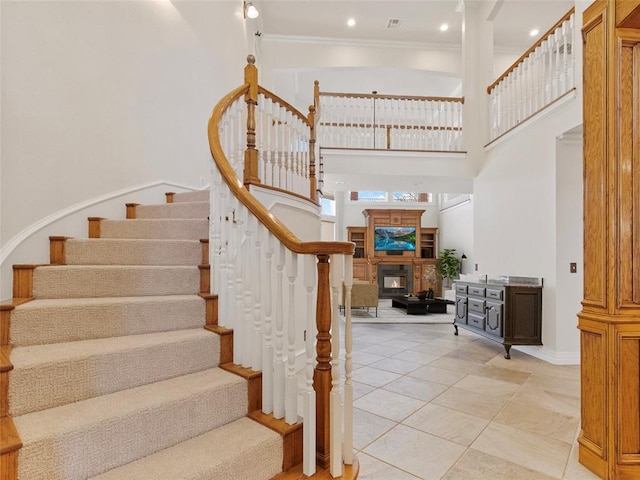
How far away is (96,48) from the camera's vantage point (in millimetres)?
2795

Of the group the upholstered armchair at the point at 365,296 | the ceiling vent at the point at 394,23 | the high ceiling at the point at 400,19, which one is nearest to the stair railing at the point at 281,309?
the upholstered armchair at the point at 365,296

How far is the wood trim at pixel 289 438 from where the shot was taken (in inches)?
60.6

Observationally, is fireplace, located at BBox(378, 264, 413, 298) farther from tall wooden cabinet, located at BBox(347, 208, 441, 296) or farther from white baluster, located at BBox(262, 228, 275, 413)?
white baluster, located at BBox(262, 228, 275, 413)

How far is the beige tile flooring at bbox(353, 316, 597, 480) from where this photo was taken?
187 cm

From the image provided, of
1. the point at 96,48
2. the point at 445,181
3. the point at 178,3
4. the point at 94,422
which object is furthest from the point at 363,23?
the point at 94,422

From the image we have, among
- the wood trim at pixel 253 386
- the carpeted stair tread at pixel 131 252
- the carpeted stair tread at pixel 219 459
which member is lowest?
the carpeted stair tread at pixel 219 459

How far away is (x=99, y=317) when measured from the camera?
1.79 m

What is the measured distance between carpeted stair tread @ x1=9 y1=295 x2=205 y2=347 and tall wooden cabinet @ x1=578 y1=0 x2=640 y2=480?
7.50 ft

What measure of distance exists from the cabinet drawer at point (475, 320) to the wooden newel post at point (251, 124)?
342cm

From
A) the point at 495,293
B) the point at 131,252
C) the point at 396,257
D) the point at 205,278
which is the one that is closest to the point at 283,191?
the point at 205,278

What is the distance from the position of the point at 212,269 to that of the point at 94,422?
40.9 inches

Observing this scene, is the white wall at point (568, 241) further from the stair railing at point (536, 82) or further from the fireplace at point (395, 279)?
the fireplace at point (395, 279)

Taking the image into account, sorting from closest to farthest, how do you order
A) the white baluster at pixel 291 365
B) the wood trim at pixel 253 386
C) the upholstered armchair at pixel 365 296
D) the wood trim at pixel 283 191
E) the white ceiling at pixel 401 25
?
the white baluster at pixel 291 365 → the wood trim at pixel 253 386 → the wood trim at pixel 283 191 → the white ceiling at pixel 401 25 → the upholstered armchair at pixel 365 296

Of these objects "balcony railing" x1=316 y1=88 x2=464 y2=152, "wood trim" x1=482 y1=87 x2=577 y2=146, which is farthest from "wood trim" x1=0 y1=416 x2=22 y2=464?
"balcony railing" x1=316 y1=88 x2=464 y2=152
